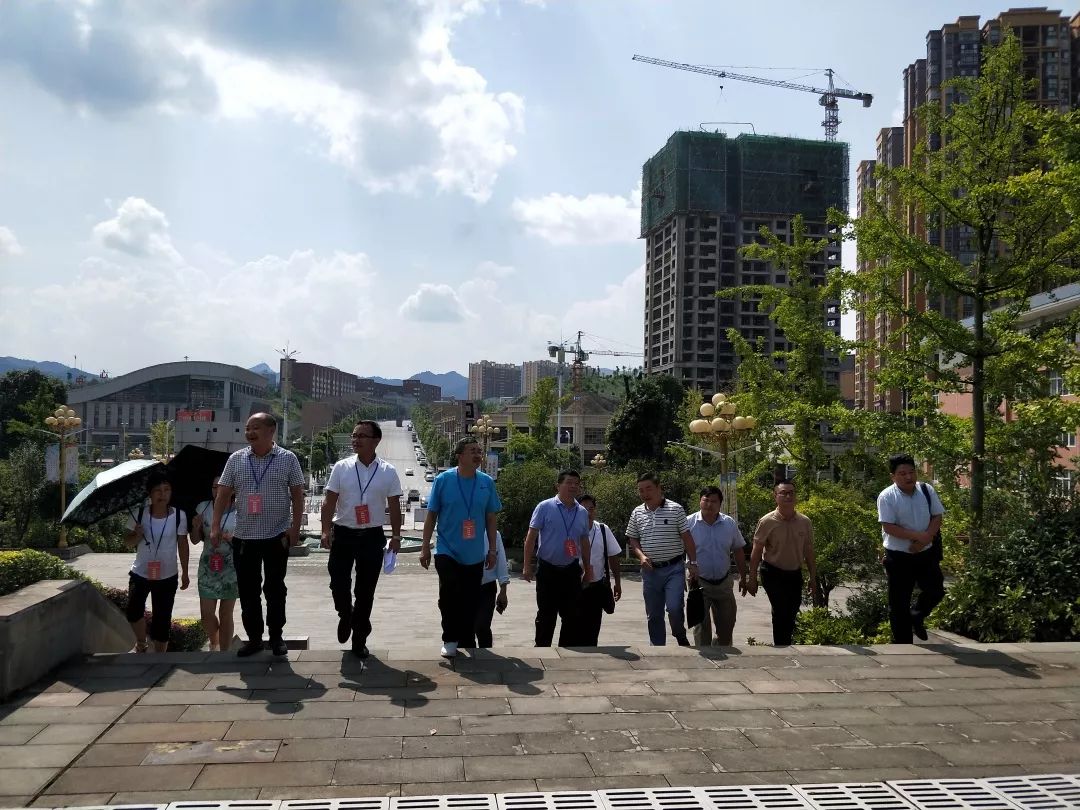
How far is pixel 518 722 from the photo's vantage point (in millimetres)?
4742

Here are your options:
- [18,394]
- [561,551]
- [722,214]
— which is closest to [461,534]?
[561,551]

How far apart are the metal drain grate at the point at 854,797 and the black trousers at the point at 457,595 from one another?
9.99ft

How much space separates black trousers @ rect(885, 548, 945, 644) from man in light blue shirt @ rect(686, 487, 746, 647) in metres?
1.22

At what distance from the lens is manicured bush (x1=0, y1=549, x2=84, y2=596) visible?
19.0 ft

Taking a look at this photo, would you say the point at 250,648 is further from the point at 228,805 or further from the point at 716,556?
the point at 716,556

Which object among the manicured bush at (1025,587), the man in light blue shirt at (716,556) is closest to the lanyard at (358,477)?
the man in light blue shirt at (716,556)

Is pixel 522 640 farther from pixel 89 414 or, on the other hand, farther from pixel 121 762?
pixel 89 414

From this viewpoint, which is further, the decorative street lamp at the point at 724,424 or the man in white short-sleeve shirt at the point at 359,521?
the decorative street lamp at the point at 724,424

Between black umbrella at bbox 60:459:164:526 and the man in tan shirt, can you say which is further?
black umbrella at bbox 60:459:164:526

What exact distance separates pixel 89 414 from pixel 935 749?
449 feet

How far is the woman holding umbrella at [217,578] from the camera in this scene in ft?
23.7

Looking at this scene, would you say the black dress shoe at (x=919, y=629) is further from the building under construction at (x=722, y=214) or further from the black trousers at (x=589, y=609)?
the building under construction at (x=722, y=214)

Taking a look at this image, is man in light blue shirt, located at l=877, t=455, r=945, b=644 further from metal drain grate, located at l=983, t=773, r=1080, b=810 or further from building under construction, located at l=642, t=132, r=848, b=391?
building under construction, located at l=642, t=132, r=848, b=391

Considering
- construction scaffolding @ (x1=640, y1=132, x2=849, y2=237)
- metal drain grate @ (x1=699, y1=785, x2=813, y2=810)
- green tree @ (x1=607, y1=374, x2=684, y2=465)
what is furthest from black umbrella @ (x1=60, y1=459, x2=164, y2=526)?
construction scaffolding @ (x1=640, y1=132, x2=849, y2=237)
